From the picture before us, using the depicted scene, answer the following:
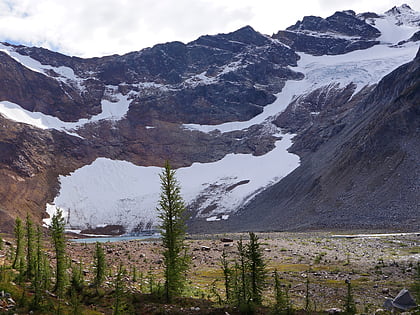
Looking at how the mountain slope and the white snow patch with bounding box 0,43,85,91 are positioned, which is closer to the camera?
the mountain slope

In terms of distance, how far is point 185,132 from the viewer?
14800cm

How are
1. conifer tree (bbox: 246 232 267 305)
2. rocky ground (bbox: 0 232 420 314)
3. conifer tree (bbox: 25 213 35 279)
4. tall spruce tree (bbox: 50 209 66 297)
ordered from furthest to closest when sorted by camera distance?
rocky ground (bbox: 0 232 420 314)
conifer tree (bbox: 25 213 35 279)
tall spruce tree (bbox: 50 209 66 297)
conifer tree (bbox: 246 232 267 305)

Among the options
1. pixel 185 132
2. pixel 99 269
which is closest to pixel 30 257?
pixel 99 269

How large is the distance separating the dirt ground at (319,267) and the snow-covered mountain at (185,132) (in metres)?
25.0

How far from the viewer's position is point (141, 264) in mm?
29750

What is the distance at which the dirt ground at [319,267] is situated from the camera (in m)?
18.9

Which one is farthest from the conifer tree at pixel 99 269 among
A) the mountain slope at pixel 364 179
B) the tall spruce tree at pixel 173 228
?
the mountain slope at pixel 364 179

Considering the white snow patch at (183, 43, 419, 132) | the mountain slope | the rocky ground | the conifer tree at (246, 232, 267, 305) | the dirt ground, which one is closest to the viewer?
the conifer tree at (246, 232, 267, 305)

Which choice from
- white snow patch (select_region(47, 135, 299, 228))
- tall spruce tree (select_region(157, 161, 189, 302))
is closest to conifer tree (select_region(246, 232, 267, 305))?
Result: tall spruce tree (select_region(157, 161, 189, 302))

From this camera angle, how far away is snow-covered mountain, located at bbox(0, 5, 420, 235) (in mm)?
92938

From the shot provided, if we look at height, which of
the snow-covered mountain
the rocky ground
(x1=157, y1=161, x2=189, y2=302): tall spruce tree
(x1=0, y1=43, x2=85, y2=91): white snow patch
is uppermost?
(x1=0, y1=43, x2=85, y2=91): white snow patch

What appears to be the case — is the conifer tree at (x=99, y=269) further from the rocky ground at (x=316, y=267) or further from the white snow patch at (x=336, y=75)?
the white snow patch at (x=336, y=75)

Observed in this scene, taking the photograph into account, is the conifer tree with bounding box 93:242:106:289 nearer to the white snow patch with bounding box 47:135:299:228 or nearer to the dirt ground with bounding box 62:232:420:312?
the dirt ground with bounding box 62:232:420:312

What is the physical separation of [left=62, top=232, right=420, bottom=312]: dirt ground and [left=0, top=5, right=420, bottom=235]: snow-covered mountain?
2505cm
